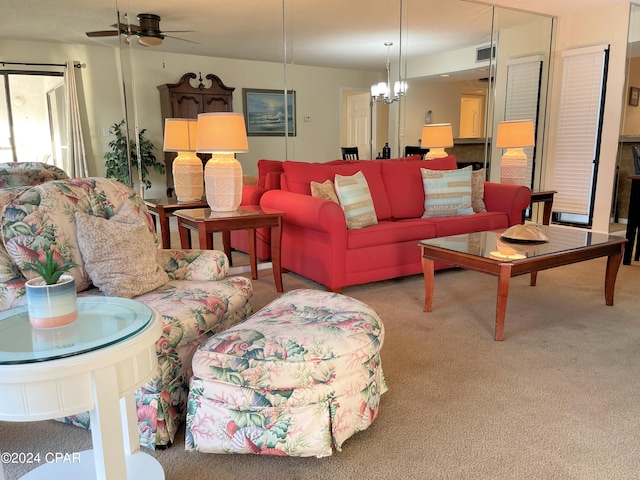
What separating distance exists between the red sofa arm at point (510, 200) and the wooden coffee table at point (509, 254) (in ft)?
2.78

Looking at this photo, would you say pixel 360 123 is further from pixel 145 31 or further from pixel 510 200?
pixel 145 31

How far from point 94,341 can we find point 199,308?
0.72 metres

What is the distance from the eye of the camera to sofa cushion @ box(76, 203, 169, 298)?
199 cm

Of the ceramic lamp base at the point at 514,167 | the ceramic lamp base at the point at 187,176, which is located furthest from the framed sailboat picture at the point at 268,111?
the ceramic lamp base at the point at 514,167

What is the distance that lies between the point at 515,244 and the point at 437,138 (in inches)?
94.9

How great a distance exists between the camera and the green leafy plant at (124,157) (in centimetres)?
404

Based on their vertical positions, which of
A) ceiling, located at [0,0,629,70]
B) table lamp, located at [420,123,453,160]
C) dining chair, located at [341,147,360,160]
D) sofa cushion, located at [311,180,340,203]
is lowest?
sofa cushion, located at [311,180,340,203]

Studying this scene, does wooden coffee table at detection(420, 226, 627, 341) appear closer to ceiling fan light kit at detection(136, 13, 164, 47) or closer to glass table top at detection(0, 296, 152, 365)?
glass table top at detection(0, 296, 152, 365)

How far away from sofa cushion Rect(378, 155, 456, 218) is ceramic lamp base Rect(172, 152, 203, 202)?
1.57 m

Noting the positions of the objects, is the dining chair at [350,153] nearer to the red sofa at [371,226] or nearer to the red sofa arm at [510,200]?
the red sofa at [371,226]

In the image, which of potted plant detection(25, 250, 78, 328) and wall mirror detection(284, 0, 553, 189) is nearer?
potted plant detection(25, 250, 78, 328)

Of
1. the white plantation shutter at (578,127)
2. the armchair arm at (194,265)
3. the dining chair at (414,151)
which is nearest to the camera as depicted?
the armchair arm at (194,265)

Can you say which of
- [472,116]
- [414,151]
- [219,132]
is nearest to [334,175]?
[219,132]

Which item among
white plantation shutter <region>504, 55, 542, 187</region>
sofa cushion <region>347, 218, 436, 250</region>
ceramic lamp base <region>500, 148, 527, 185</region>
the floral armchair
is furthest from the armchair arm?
white plantation shutter <region>504, 55, 542, 187</region>
